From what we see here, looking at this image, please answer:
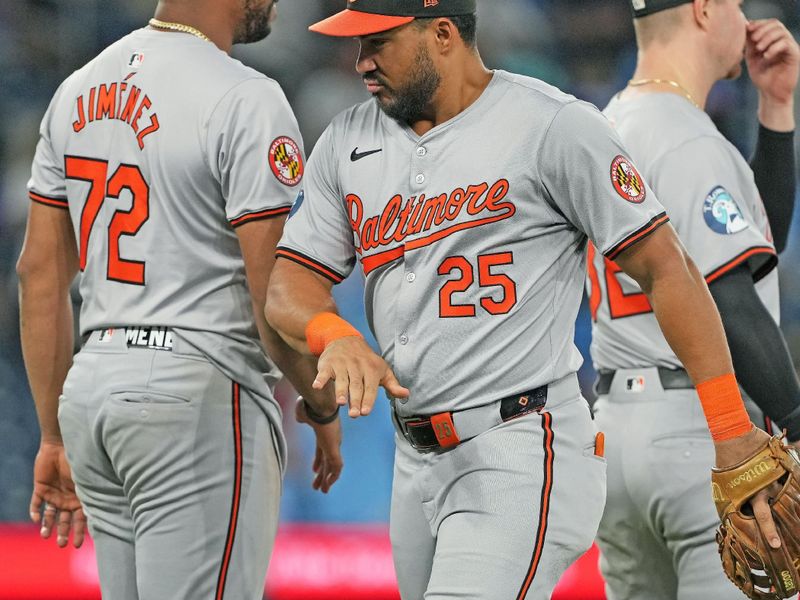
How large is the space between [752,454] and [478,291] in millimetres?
745

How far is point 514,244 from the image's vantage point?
276cm

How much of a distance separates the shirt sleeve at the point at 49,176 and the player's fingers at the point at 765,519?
2093mm

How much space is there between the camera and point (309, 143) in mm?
7957

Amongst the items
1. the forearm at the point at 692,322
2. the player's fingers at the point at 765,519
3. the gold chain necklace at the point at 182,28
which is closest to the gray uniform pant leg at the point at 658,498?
the player's fingers at the point at 765,519

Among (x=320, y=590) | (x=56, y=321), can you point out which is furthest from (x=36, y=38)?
(x=56, y=321)

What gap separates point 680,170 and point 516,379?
99 cm

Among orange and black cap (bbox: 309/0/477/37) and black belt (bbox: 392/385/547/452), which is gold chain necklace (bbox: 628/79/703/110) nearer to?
orange and black cap (bbox: 309/0/477/37)

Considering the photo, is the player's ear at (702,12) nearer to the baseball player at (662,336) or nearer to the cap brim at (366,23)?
the baseball player at (662,336)

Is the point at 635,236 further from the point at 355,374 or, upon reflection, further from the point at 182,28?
the point at 182,28

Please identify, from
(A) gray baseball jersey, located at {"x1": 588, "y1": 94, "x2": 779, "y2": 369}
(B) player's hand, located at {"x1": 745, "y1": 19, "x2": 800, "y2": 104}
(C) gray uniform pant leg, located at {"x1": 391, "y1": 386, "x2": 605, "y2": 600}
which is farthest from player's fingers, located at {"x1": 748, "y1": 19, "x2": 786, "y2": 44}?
(C) gray uniform pant leg, located at {"x1": 391, "y1": 386, "x2": 605, "y2": 600}

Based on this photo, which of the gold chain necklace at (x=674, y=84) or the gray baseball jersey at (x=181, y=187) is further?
the gold chain necklace at (x=674, y=84)

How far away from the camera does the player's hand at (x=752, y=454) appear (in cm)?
265

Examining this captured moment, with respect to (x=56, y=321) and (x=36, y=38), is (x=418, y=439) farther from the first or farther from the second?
(x=36, y=38)

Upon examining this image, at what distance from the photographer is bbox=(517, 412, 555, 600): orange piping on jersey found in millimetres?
2596
